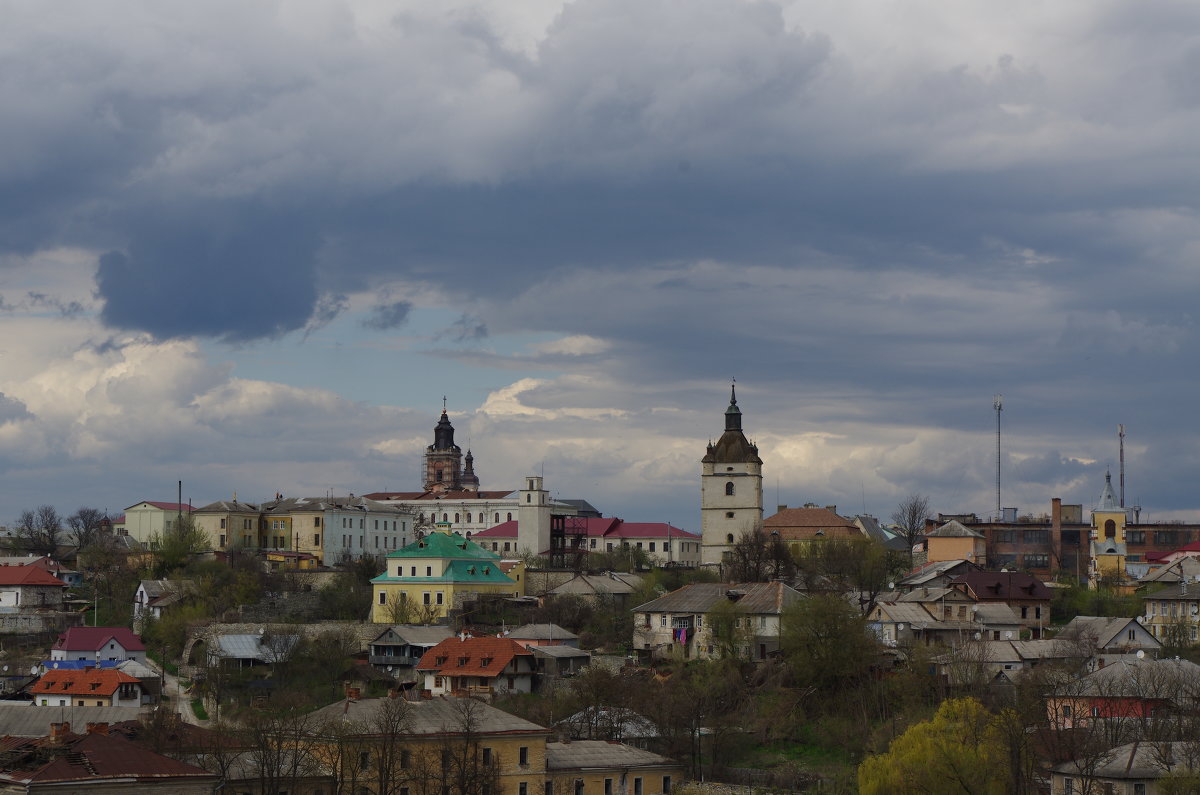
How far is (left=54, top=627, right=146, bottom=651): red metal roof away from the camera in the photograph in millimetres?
84562

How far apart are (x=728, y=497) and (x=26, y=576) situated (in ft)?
140

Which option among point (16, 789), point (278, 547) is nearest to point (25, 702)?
point (16, 789)

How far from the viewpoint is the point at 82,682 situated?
74938 mm

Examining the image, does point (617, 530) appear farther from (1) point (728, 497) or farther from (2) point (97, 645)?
(2) point (97, 645)

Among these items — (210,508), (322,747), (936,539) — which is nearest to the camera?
(322,747)

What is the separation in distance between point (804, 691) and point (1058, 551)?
34.7 metres

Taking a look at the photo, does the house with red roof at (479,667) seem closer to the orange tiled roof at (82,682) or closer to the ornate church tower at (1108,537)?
the orange tiled roof at (82,682)

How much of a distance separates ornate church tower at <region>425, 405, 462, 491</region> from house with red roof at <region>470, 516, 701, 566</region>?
6172cm

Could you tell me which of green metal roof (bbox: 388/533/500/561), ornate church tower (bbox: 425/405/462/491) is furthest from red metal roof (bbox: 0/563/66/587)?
ornate church tower (bbox: 425/405/462/491)

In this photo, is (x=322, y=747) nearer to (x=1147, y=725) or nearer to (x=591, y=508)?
(x=1147, y=725)

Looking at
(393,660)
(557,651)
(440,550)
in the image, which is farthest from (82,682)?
(440,550)

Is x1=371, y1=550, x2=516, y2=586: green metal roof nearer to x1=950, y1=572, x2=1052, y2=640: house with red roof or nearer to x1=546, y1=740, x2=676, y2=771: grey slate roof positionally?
x1=950, y1=572, x2=1052, y2=640: house with red roof

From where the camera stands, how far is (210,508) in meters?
123

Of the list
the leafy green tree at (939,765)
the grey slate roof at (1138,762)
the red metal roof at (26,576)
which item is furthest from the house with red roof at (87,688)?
the grey slate roof at (1138,762)
